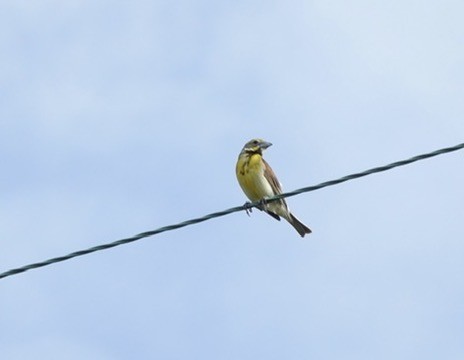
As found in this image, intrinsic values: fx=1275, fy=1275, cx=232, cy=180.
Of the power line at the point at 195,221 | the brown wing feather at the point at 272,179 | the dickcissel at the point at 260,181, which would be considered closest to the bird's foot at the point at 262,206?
the dickcissel at the point at 260,181

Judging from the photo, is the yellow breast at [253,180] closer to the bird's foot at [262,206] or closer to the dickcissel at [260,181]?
the dickcissel at [260,181]

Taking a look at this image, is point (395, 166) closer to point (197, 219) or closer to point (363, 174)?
point (363, 174)

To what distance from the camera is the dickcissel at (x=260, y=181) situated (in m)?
14.5

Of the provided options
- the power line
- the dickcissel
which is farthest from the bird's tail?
the power line

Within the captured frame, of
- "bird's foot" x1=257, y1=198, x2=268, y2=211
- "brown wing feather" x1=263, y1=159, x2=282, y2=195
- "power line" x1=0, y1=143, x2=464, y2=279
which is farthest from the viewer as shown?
"brown wing feather" x1=263, y1=159, x2=282, y2=195

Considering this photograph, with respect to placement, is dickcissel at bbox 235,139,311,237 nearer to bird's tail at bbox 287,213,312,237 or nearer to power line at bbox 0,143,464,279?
bird's tail at bbox 287,213,312,237

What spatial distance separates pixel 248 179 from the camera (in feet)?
47.9

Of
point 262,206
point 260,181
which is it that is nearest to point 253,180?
point 260,181

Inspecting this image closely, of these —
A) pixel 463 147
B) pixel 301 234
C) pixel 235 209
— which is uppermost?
pixel 301 234

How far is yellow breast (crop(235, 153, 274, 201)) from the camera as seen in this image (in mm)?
14531

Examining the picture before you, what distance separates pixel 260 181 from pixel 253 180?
0.08m

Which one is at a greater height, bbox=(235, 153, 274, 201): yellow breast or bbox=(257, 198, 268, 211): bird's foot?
bbox=(235, 153, 274, 201): yellow breast

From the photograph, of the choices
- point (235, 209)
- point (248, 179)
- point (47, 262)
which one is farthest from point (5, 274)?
point (248, 179)

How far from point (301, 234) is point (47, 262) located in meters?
7.14
